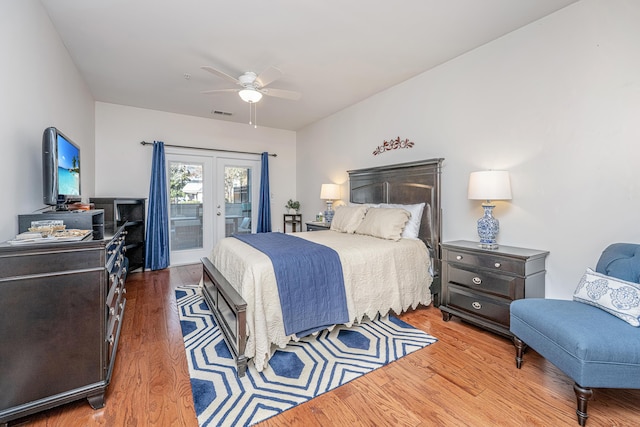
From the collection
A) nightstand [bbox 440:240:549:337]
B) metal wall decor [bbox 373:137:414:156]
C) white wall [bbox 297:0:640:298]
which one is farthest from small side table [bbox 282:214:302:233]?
nightstand [bbox 440:240:549:337]

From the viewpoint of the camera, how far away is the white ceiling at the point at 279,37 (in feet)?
7.57

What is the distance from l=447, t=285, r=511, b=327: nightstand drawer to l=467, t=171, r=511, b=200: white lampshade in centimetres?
90

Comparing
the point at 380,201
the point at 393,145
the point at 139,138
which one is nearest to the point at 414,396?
the point at 380,201

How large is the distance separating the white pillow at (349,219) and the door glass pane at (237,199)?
2677mm

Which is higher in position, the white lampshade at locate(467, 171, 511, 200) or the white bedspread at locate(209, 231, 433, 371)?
the white lampshade at locate(467, 171, 511, 200)

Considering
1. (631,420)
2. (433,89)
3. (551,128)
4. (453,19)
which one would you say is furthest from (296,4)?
(631,420)

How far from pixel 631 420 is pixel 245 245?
113 inches

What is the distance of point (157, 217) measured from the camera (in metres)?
4.81

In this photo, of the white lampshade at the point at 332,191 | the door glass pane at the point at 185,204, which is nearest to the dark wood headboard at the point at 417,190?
the white lampshade at the point at 332,191

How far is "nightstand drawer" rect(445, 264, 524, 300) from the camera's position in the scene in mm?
2332

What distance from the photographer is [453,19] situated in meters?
2.46

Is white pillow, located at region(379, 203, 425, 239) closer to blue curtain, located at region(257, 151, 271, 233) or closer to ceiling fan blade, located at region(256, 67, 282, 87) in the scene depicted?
ceiling fan blade, located at region(256, 67, 282, 87)

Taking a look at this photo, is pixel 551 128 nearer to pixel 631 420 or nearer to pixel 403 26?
pixel 403 26

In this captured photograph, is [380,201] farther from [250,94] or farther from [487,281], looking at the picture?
[250,94]
